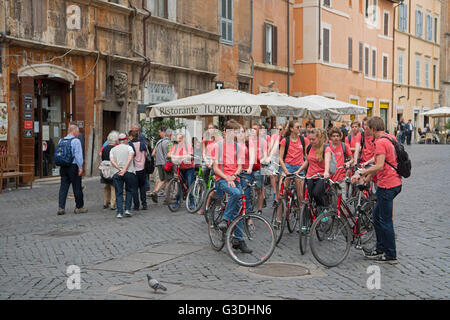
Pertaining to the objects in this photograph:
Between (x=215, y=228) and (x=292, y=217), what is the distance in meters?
1.66

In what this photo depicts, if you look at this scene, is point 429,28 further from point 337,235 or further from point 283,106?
point 337,235

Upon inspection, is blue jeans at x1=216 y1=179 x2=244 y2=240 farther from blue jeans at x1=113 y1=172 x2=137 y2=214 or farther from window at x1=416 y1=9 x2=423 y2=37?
window at x1=416 y1=9 x2=423 y2=37

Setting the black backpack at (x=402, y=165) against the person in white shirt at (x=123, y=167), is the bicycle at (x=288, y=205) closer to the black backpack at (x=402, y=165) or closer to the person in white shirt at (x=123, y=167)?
the black backpack at (x=402, y=165)

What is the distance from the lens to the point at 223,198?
8898 millimetres

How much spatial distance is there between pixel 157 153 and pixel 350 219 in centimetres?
650

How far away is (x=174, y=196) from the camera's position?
12555 mm

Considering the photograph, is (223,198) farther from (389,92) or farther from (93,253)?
(389,92)

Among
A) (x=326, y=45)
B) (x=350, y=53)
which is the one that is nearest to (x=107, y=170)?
(x=326, y=45)

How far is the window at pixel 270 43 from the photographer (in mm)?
30078

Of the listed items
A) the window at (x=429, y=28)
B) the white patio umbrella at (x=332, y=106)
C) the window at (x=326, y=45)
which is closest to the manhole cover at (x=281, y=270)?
the white patio umbrella at (x=332, y=106)

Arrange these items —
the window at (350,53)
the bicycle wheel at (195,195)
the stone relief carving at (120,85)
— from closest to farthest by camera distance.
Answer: the bicycle wheel at (195,195) < the stone relief carving at (120,85) < the window at (350,53)

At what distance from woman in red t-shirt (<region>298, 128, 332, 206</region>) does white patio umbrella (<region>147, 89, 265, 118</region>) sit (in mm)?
5337

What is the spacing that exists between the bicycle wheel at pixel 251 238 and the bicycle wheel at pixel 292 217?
1.73 m
